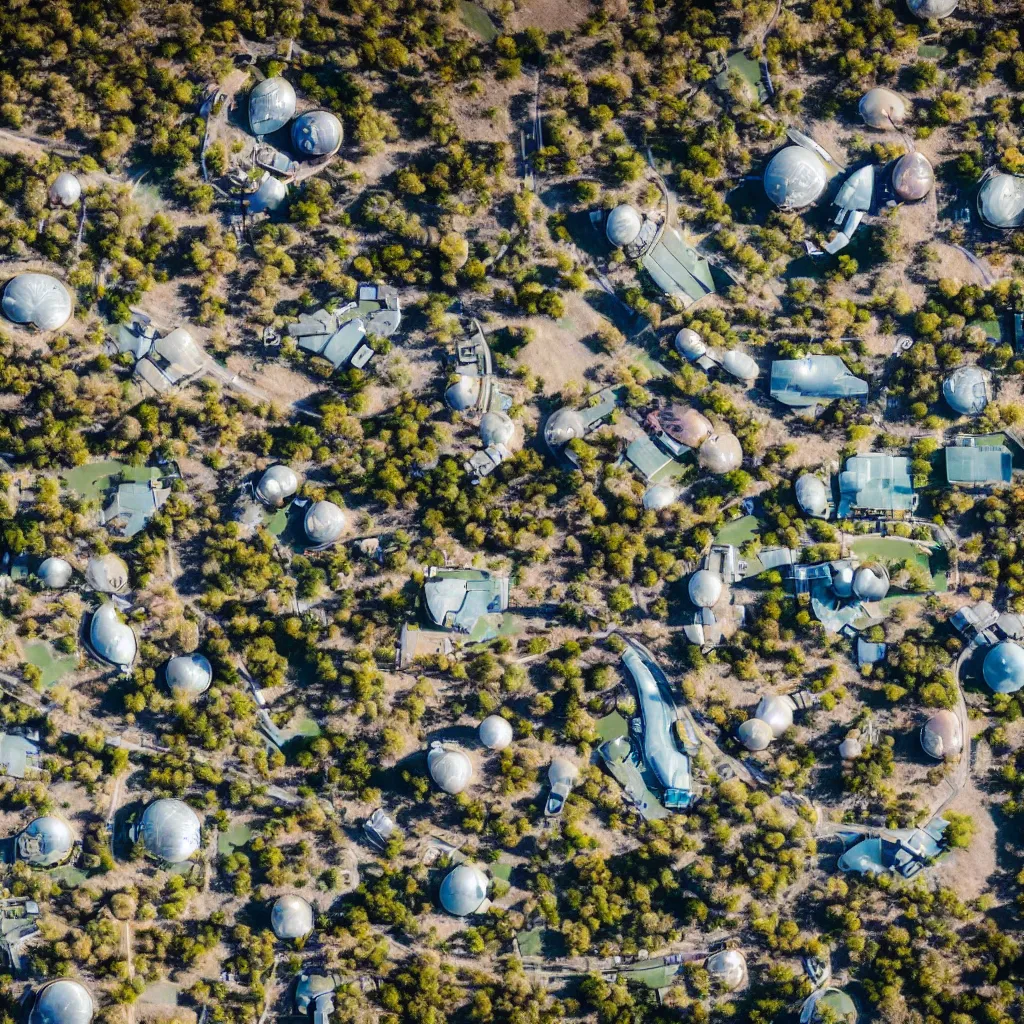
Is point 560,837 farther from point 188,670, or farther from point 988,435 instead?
point 988,435

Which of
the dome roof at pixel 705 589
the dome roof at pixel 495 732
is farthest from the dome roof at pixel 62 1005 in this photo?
the dome roof at pixel 705 589

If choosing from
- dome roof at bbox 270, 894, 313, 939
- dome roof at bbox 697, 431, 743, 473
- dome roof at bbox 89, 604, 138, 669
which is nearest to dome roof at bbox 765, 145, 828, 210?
dome roof at bbox 697, 431, 743, 473

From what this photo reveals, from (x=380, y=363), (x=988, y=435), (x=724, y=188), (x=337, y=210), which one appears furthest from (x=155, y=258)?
(x=988, y=435)

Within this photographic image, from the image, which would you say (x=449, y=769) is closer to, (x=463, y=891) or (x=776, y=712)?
(x=463, y=891)

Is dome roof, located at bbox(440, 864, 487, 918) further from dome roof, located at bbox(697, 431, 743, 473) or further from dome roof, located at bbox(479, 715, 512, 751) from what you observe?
dome roof, located at bbox(697, 431, 743, 473)

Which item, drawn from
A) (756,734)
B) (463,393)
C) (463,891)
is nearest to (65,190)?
(463,393)

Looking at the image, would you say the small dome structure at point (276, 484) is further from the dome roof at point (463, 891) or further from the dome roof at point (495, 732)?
the dome roof at point (463, 891)
